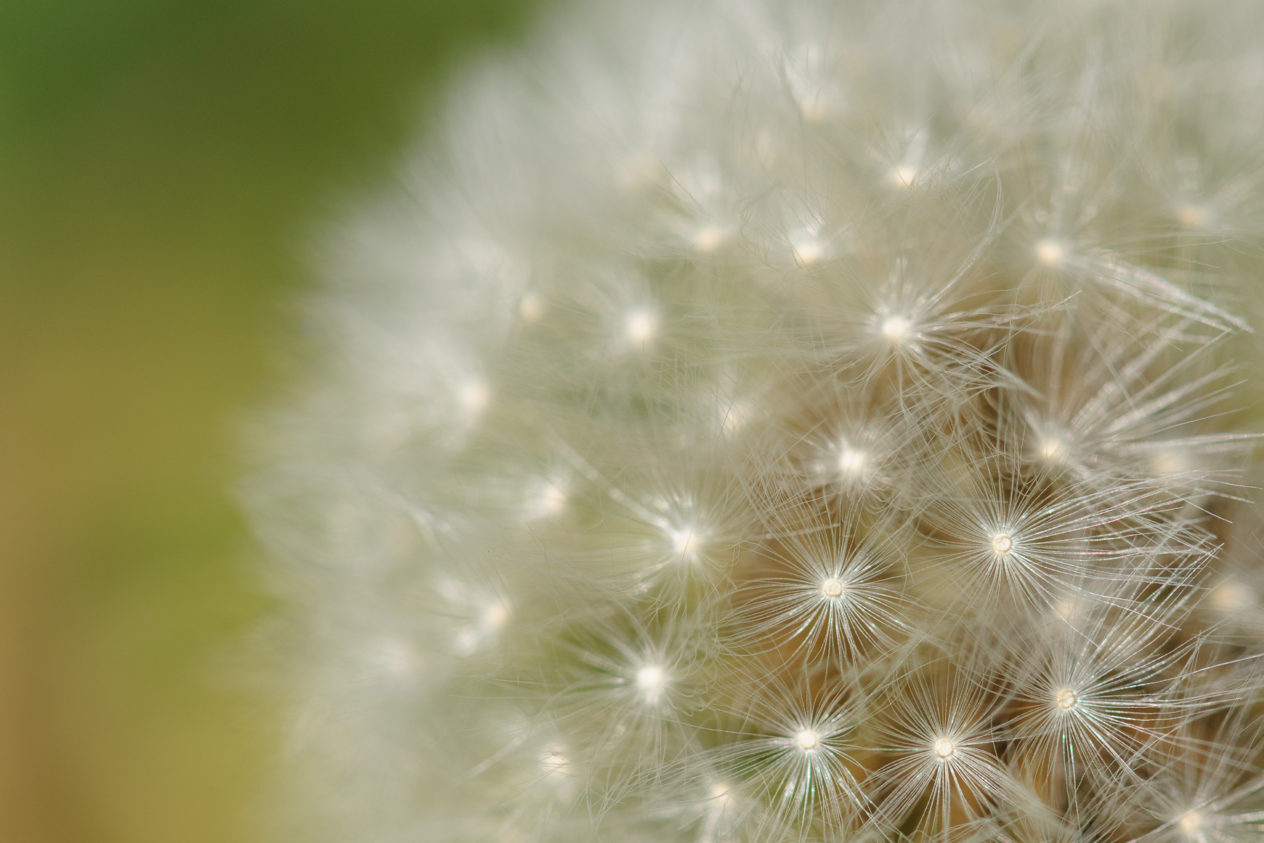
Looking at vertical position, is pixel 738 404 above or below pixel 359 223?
below

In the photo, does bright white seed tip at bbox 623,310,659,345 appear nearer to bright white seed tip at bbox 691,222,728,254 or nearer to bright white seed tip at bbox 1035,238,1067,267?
bright white seed tip at bbox 691,222,728,254

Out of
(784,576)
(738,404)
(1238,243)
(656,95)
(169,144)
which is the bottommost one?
(784,576)

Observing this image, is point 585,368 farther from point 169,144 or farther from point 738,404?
point 169,144

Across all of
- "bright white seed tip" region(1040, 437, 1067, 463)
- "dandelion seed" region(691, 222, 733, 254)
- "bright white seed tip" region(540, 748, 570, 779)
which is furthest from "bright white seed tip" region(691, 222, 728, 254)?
"bright white seed tip" region(540, 748, 570, 779)

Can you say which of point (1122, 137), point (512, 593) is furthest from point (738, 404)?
point (1122, 137)

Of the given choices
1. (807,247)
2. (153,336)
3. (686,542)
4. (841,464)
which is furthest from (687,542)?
(153,336)

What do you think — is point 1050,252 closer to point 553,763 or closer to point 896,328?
point 896,328
